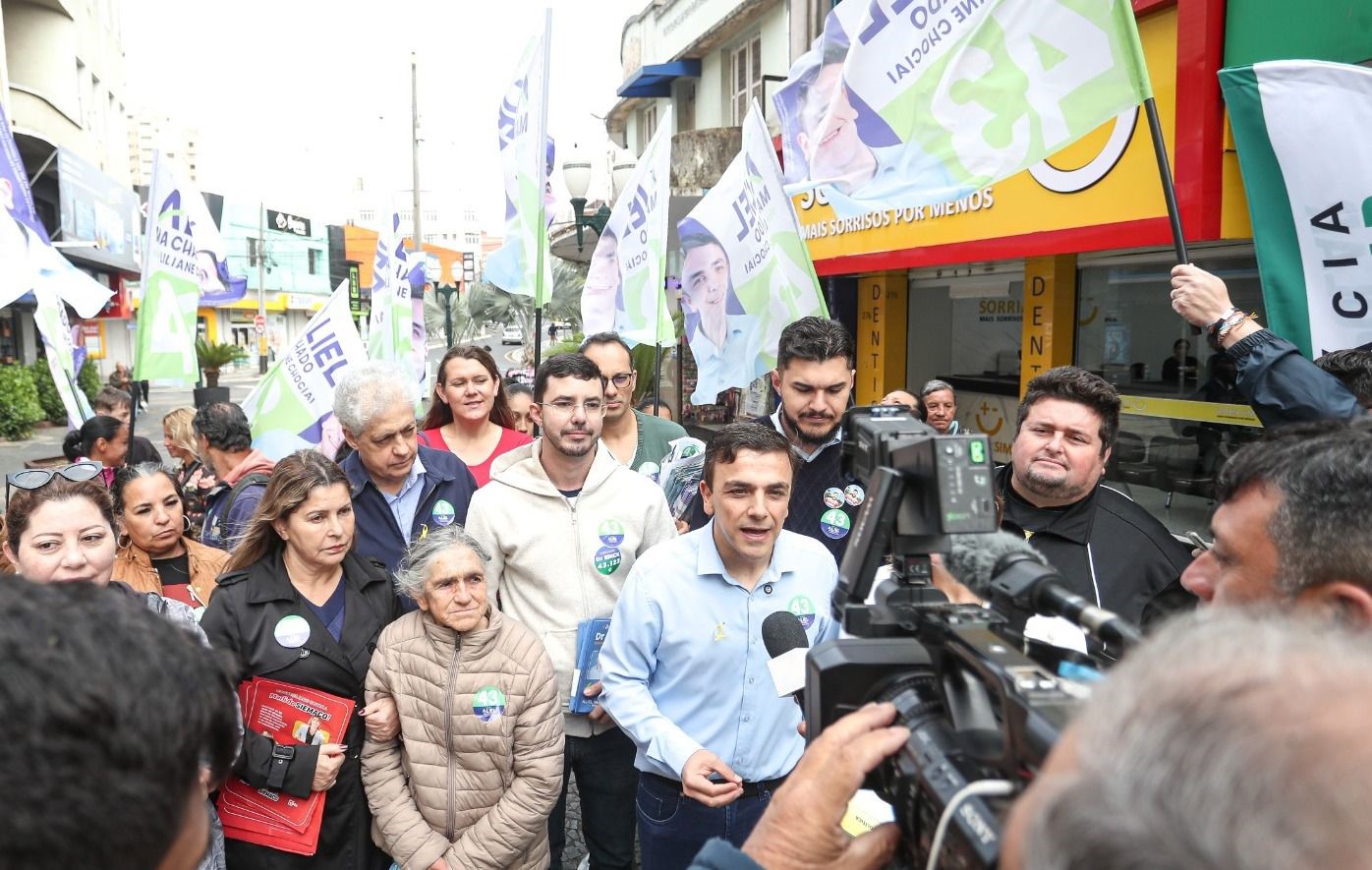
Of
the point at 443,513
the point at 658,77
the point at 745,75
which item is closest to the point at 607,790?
the point at 443,513

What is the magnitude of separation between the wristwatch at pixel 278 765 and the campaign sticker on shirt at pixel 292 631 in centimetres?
31

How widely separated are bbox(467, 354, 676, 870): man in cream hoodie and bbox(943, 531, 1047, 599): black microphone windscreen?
186 cm

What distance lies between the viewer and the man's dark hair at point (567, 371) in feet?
11.6

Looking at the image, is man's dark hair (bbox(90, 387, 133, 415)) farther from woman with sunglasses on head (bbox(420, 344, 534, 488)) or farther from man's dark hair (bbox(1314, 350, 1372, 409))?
man's dark hair (bbox(1314, 350, 1372, 409))

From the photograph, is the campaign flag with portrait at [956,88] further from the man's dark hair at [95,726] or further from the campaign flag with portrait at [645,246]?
the man's dark hair at [95,726]

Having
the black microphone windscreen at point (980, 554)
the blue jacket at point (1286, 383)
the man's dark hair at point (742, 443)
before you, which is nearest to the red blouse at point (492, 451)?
the man's dark hair at point (742, 443)

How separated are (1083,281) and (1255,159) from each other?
4.46 meters

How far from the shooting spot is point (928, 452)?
4.57 ft

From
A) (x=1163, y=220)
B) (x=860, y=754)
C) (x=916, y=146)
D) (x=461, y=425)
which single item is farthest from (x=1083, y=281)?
(x=860, y=754)

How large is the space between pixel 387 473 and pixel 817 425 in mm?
1799

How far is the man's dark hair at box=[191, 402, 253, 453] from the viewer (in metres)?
4.91

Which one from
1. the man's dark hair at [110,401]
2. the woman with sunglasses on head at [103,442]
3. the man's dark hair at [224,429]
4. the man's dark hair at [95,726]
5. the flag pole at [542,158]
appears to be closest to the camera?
the man's dark hair at [95,726]

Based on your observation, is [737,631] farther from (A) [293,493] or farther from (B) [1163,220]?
(B) [1163,220]

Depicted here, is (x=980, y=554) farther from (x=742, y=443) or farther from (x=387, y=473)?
(x=387, y=473)
